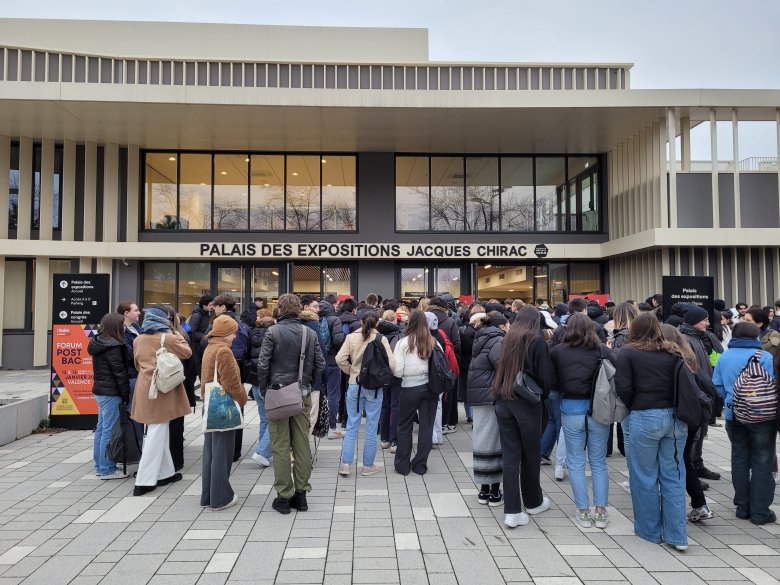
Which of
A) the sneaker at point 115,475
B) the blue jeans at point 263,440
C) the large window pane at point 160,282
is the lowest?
the sneaker at point 115,475

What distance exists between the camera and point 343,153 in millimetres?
16859

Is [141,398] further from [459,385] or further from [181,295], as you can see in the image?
[181,295]

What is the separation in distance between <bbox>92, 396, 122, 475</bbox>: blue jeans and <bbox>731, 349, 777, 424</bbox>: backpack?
664 cm

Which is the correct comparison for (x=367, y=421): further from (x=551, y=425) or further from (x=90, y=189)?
(x=90, y=189)

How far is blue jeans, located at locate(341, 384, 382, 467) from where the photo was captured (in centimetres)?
602

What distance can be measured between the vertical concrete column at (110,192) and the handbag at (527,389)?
15.1m

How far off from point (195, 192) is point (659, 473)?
1587cm

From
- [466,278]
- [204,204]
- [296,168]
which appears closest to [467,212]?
[466,278]

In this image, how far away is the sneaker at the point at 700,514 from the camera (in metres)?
4.69

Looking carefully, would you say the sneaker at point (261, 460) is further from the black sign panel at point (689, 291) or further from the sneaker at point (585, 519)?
the black sign panel at point (689, 291)

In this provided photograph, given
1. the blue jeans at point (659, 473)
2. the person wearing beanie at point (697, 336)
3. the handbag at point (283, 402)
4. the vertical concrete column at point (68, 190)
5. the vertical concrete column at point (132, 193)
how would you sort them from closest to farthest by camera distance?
the blue jeans at point (659, 473)
the handbag at point (283, 402)
the person wearing beanie at point (697, 336)
the vertical concrete column at point (68, 190)
the vertical concrete column at point (132, 193)

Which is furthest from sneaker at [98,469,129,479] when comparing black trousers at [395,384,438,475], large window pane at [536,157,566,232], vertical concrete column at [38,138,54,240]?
large window pane at [536,157,566,232]

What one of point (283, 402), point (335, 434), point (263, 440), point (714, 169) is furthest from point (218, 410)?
point (714, 169)

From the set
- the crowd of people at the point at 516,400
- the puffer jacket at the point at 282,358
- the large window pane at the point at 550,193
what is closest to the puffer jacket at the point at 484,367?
the crowd of people at the point at 516,400
